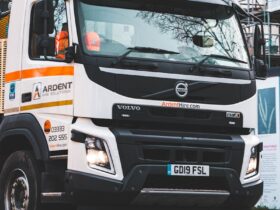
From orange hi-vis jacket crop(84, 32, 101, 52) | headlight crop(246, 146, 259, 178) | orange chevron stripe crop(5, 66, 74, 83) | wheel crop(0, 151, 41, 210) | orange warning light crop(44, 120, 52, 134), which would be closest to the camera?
orange hi-vis jacket crop(84, 32, 101, 52)

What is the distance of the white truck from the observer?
757cm

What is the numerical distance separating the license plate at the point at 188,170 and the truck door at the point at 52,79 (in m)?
1.13

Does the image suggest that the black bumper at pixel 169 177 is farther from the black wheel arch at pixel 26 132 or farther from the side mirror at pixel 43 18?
the side mirror at pixel 43 18

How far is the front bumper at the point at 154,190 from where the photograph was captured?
294 inches

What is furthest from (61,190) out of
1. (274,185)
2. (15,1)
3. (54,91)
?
(274,185)

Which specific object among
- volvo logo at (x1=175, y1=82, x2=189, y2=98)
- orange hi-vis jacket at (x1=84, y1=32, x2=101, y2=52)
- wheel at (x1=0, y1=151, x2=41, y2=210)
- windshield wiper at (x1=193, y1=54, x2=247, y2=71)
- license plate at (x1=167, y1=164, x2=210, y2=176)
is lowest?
wheel at (x1=0, y1=151, x2=41, y2=210)

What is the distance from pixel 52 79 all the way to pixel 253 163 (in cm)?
242

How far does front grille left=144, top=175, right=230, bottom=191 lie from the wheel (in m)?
1.29

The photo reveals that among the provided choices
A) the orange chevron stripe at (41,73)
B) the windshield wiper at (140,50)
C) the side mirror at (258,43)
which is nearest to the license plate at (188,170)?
the windshield wiper at (140,50)

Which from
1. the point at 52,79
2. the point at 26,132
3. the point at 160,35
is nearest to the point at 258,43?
the point at 160,35

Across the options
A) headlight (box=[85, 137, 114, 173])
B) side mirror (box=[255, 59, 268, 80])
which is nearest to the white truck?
headlight (box=[85, 137, 114, 173])

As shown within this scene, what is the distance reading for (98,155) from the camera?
7.51m

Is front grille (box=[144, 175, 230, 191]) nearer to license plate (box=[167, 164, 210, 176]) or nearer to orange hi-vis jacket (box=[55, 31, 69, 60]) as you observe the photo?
license plate (box=[167, 164, 210, 176])

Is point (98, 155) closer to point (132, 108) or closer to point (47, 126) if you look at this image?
point (132, 108)
